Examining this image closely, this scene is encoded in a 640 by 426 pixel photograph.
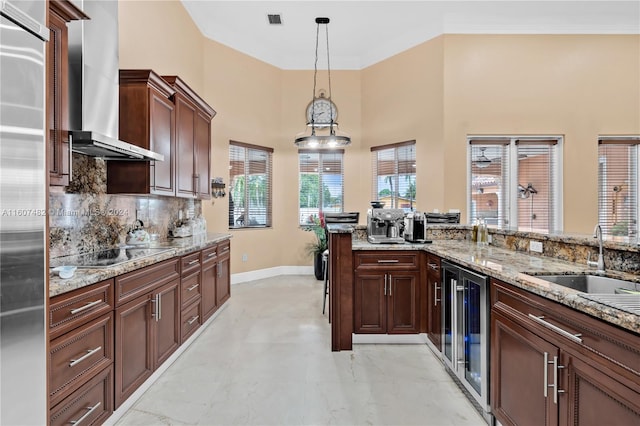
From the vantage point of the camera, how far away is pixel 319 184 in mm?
6246

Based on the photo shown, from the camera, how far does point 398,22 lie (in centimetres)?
497

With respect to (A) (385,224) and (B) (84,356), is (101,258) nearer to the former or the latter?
(B) (84,356)

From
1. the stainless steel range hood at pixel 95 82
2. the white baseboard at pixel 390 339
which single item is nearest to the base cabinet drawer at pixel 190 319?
the stainless steel range hood at pixel 95 82

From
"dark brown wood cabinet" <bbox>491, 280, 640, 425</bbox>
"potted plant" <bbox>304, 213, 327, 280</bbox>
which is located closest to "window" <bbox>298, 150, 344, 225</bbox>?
"potted plant" <bbox>304, 213, 327, 280</bbox>

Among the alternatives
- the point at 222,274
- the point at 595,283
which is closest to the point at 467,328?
the point at 595,283

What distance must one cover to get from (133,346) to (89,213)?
1.17 meters

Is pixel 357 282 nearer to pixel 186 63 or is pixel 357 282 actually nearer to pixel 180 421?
pixel 180 421

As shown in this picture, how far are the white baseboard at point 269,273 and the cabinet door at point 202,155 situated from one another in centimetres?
182

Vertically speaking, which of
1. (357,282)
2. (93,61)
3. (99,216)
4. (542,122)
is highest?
(542,122)

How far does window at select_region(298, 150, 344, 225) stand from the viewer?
6.23m

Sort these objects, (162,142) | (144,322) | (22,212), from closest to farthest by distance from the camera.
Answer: (22,212) < (144,322) < (162,142)

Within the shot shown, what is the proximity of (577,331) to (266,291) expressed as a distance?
4.23 metres

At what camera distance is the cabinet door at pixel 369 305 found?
3.02m

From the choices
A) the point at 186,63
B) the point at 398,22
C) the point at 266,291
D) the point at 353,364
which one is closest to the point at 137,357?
the point at 353,364
